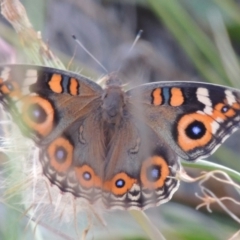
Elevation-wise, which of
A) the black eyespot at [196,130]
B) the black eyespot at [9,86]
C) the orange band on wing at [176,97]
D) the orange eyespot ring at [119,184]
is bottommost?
the orange eyespot ring at [119,184]

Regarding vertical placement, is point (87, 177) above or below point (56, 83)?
below

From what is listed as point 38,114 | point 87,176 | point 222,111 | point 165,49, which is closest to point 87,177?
point 87,176

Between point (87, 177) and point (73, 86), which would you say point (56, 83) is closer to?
point (73, 86)

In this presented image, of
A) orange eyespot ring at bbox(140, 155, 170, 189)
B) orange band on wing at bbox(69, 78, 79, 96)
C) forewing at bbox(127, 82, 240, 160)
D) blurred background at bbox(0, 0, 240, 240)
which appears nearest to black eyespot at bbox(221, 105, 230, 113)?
forewing at bbox(127, 82, 240, 160)

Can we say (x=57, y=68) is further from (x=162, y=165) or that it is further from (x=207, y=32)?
(x=207, y=32)

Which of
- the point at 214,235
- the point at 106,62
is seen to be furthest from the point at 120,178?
the point at 106,62

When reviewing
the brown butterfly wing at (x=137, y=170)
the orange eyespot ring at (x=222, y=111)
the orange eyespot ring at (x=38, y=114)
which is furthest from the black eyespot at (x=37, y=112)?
the orange eyespot ring at (x=222, y=111)

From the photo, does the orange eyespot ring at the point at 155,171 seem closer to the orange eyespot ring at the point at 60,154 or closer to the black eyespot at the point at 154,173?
the black eyespot at the point at 154,173
